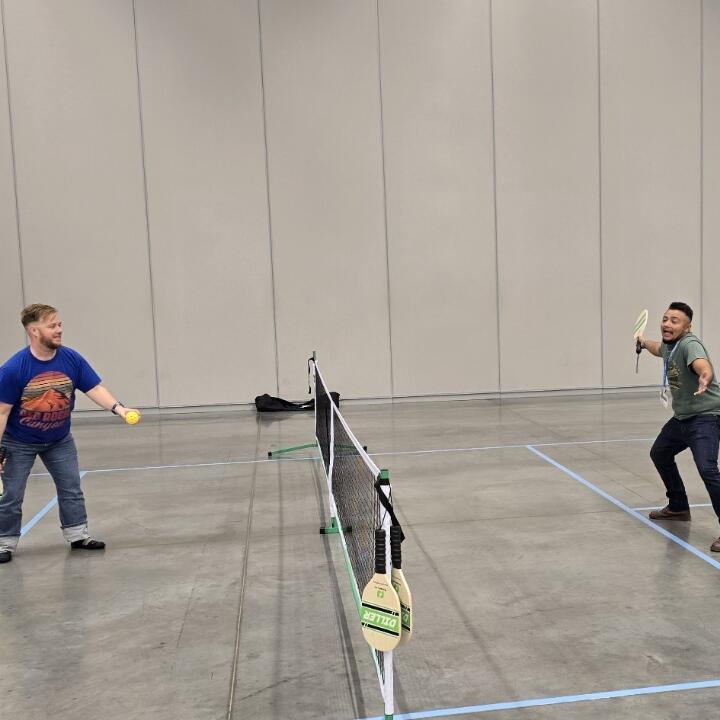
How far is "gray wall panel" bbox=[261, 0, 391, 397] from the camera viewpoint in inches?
604

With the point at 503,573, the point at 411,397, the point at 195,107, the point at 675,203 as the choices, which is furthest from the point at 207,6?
the point at 503,573

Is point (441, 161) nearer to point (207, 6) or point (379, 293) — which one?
point (379, 293)

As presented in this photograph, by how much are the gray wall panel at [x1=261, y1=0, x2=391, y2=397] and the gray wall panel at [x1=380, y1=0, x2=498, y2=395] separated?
343mm

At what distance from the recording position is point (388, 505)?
369cm

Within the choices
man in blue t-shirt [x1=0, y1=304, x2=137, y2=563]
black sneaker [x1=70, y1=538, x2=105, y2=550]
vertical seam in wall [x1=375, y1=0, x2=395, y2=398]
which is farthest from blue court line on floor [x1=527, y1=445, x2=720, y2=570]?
vertical seam in wall [x1=375, y1=0, x2=395, y2=398]

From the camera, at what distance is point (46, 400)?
6.44 meters

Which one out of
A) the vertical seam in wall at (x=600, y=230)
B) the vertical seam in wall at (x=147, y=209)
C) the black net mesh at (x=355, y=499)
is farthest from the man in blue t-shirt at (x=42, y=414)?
the vertical seam in wall at (x=600, y=230)

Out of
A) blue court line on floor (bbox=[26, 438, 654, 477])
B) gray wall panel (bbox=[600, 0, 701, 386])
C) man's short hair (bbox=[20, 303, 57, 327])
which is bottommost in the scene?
blue court line on floor (bbox=[26, 438, 654, 477])

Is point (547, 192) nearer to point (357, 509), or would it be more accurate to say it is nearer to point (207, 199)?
point (207, 199)

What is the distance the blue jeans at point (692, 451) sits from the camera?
645 cm

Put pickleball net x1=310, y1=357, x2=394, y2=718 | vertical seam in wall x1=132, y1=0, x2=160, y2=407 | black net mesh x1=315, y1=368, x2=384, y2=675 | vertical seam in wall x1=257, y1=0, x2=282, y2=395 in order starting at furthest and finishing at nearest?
vertical seam in wall x1=257, y1=0, x2=282, y2=395, vertical seam in wall x1=132, y1=0, x2=160, y2=407, black net mesh x1=315, y1=368, x2=384, y2=675, pickleball net x1=310, y1=357, x2=394, y2=718

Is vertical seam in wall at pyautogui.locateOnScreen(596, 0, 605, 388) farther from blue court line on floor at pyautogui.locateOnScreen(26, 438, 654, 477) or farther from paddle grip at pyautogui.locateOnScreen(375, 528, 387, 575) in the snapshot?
paddle grip at pyautogui.locateOnScreen(375, 528, 387, 575)

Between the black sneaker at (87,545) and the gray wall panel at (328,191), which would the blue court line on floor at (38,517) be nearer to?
the black sneaker at (87,545)

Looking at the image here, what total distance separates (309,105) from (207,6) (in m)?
2.61
